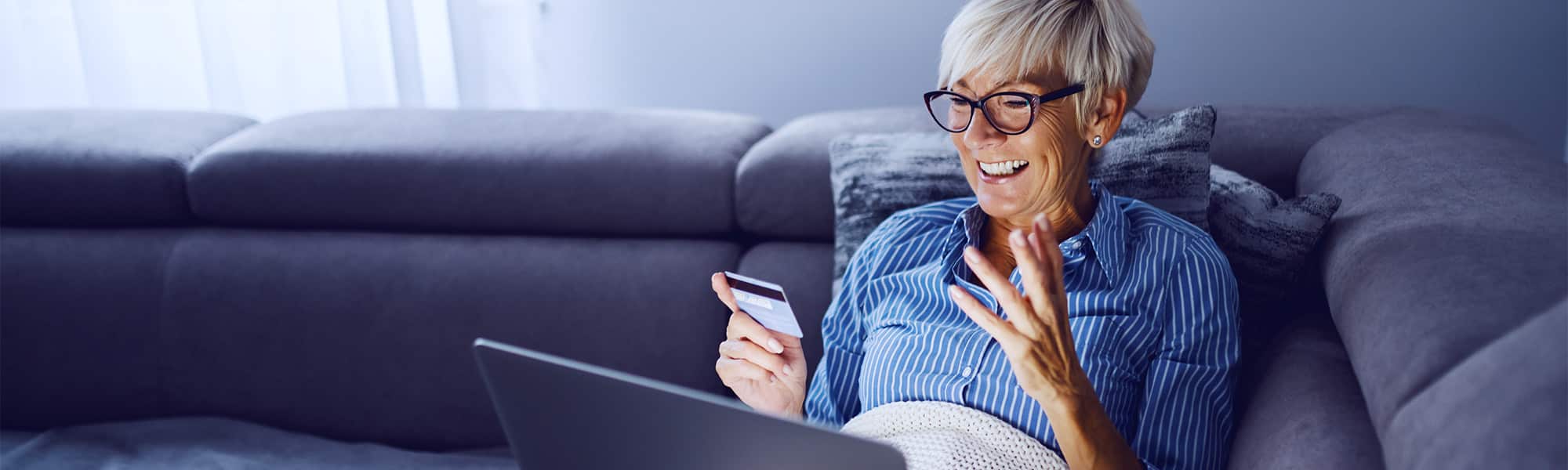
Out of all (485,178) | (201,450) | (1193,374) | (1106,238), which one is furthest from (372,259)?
(1193,374)

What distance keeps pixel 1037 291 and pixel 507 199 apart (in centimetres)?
113

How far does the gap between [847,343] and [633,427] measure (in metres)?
0.63

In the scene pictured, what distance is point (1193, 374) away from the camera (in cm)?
108

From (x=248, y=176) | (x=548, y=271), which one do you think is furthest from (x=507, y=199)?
(x=248, y=176)

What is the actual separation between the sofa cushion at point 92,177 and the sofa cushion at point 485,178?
0.19ft

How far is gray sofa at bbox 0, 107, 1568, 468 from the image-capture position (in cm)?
171

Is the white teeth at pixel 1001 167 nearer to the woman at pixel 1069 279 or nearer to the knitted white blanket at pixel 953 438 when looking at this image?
the woman at pixel 1069 279

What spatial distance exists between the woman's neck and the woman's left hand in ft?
1.02

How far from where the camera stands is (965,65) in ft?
3.85

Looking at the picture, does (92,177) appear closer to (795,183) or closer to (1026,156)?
(795,183)

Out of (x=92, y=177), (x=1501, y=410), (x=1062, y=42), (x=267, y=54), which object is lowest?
(x=92, y=177)

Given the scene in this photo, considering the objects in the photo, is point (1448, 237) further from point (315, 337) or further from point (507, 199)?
point (315, 337)

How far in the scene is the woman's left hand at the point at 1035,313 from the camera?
850 millimetres

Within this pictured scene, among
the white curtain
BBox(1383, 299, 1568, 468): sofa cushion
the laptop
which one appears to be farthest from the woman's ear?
the white curtain
